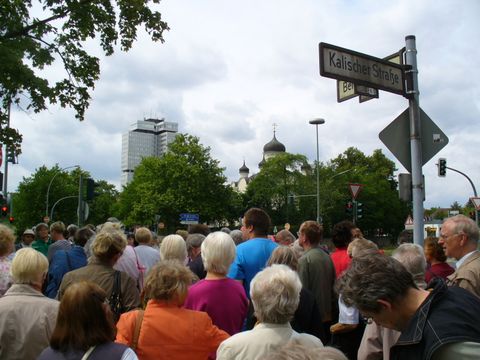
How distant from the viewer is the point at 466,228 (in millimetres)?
4305

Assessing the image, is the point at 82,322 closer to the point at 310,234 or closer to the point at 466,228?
the point at 466,228

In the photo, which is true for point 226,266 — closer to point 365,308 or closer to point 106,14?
point 365,308

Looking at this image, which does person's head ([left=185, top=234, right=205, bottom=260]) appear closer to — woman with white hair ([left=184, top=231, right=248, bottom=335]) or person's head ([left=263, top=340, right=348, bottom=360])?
woman with white hair ([left=184, top=231, right=248, bottom=335])

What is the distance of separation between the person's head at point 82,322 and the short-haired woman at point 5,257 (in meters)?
2.79

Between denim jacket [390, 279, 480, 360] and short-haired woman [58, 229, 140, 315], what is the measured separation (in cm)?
303

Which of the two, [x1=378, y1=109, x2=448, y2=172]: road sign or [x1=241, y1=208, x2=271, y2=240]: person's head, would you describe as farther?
[x1=378, y1=109, x2=448, y2=172]: road sign

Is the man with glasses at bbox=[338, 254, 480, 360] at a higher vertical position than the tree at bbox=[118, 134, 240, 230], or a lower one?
lower

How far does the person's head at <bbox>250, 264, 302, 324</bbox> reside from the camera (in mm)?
3123

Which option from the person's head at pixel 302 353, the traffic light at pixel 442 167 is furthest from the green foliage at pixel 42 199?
the person's head at pixel 302 353

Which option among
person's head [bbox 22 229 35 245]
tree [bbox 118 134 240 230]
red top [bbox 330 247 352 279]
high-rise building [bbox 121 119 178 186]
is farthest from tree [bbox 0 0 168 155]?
high-rise building [bbox 121 119 178 186]

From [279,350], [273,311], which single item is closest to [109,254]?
[273,311]

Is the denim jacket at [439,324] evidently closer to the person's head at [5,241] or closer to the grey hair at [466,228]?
the grey hair at [466,228]

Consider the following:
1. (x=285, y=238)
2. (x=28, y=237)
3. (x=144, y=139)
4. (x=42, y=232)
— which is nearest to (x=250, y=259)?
(x=285, y=238)

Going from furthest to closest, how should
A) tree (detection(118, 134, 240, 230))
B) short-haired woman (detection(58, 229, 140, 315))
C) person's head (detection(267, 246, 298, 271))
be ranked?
tree (detection(118, 134, 240, 230))
person's head (detection(267, 246, 298, 271))
short-haired woman (detection(58, 229, 140, 315))
